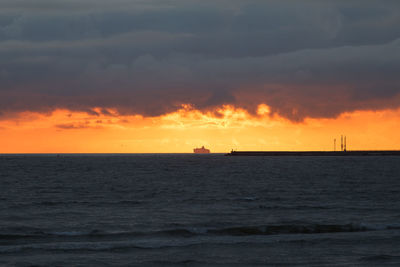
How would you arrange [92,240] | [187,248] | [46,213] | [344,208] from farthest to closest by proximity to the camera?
[344,208] → [46,213] → [92,240] → [187,248]

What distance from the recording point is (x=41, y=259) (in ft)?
94.4

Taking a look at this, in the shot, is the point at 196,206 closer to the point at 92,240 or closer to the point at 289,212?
the point at 289,212

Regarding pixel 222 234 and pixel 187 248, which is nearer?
pixel 187 248

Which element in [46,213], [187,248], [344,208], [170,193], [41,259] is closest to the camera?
[41,259]

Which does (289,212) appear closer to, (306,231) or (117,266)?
(306,231)

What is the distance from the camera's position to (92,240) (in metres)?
35.6

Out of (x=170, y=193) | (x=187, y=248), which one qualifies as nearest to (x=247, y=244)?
(x=187, y=248)

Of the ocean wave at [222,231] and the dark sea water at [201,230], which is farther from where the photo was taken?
the ocean wave at [222,231]

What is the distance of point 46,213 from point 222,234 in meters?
19.1

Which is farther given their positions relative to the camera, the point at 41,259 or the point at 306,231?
the point at 306,231

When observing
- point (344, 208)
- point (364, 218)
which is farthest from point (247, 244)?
point (344, 208)

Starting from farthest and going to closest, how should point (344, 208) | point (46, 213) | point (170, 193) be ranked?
point (170, 193), point (344, 208), point (46, 213)

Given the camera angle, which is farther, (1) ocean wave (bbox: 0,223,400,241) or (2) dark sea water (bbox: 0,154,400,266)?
(1) ocean wave (bbox: 0,223,400,241)

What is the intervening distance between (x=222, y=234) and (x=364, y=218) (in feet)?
43.9
